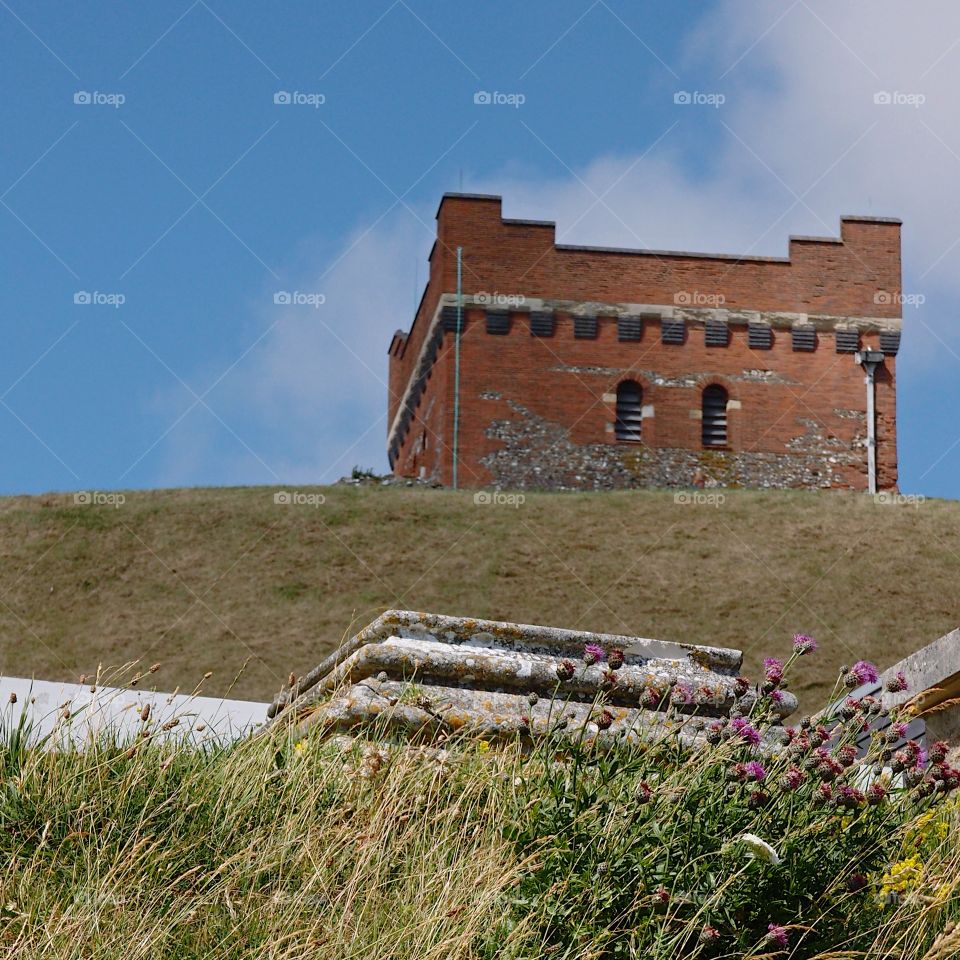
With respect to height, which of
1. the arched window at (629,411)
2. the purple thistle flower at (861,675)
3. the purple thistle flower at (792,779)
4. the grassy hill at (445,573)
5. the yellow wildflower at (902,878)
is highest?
the arched window at (629,411)

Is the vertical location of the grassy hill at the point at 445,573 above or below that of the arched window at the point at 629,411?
below

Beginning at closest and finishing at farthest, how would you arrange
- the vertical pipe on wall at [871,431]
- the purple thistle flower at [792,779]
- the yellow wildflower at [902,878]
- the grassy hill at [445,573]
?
the purple thistle flower at [792,779] < the yellow wildflower at [902,878] < the grassy hill at [445,573] < the vertical pipe on wall at [871,431]

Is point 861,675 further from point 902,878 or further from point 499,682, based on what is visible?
point 499,682

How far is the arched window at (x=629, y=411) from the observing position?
40.9 meters

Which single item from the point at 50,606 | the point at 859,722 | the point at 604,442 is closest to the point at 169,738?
the point at 859,722

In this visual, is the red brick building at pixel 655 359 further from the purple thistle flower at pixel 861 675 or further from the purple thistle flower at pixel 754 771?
the purple thistle flower at pixel 754 771

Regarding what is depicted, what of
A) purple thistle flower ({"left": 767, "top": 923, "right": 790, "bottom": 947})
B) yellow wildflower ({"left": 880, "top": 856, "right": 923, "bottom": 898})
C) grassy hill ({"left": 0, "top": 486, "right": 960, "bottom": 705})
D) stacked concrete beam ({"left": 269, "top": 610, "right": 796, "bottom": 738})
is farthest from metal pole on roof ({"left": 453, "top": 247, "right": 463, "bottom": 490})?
purple thistle flower ({"left": 767, "top": 923, "right": 790, "bottom": 947})

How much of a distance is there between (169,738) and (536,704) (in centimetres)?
126

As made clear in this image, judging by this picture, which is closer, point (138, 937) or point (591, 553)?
point (138, 937)

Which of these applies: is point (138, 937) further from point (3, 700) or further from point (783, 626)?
point (783, 626)

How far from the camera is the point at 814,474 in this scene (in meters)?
40.5

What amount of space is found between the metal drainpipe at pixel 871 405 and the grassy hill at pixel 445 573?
722 centimetres

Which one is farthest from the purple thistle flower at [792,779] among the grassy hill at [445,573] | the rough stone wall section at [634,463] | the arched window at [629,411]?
the arched window at [629,411]

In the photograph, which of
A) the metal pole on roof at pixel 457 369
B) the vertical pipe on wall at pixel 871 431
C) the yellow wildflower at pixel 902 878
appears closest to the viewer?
the yellow wildflower at pixel 902 878
